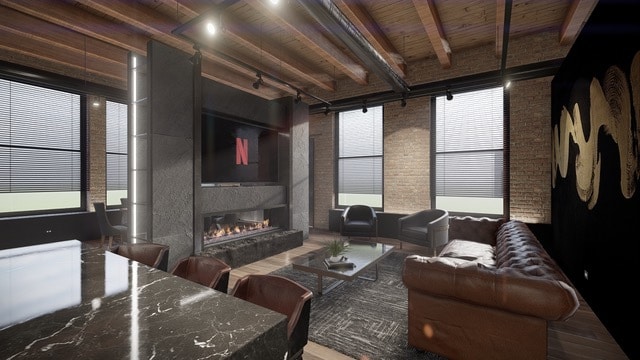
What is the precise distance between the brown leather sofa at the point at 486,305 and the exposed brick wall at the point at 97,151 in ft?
23.0

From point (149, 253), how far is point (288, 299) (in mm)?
1530

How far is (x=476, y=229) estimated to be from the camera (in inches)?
178

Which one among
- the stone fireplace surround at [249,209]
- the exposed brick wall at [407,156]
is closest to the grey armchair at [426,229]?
the exposed brick wall at [407,156]

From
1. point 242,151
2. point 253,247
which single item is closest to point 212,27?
point 242,151

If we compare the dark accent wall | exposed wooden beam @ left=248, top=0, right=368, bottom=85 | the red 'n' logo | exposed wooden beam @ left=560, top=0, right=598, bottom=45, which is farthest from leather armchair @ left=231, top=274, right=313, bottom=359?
exposed wooden beam @ left=560, top=0, right=598, bottom=45

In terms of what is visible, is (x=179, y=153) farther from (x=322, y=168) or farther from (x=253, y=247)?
(x=322, y=168)

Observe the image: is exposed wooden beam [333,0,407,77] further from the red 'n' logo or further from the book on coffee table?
the book on coffee table

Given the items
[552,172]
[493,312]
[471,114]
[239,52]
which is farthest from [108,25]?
[552,172]

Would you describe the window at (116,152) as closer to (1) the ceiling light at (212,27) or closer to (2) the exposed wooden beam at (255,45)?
(2) the exposed wooden beam at (255,45)

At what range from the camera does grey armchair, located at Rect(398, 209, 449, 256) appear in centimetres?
489

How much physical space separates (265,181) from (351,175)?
2.45 metres

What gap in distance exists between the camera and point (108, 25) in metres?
4.22

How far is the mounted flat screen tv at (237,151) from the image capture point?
458 centimetres

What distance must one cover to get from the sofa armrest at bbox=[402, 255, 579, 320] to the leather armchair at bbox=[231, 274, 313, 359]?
109cm
